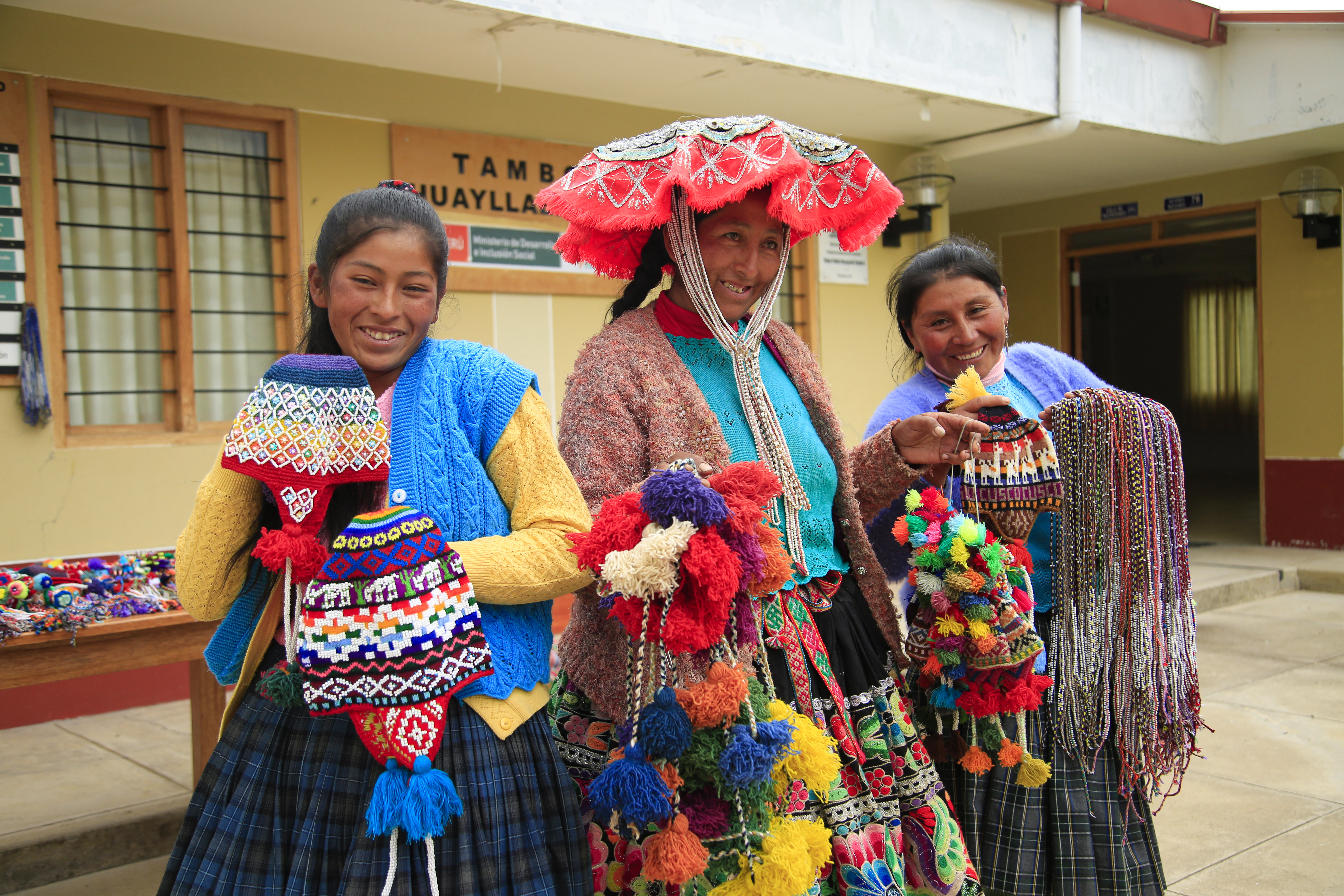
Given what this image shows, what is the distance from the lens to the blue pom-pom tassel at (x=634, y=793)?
163 centimetres

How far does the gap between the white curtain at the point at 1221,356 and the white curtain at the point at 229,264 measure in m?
19.3

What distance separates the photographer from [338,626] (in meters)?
1.56

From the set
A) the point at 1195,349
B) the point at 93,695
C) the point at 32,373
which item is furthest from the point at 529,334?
the point at 1195,349

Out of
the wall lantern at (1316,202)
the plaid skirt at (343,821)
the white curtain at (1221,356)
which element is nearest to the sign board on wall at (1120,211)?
the wall lantern at (1316,202)

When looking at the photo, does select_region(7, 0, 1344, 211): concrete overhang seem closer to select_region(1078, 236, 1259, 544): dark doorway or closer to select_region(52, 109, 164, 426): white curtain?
select_region(52, 109, 164, 426): white curtain

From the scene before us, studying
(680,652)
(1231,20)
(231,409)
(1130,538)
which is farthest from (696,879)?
(1231,20)

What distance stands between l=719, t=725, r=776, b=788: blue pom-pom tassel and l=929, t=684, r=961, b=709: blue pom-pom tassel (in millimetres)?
907

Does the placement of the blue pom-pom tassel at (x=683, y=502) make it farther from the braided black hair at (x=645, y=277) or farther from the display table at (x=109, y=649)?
the display table at (x=109, y=649)

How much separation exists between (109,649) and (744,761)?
8.15ft

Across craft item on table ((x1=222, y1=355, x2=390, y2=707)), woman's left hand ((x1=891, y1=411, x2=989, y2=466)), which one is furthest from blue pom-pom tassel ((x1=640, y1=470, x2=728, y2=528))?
woman's left hand ((x1=891, y1=411, x2=989, y2=466))

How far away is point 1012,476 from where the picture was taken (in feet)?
8.34

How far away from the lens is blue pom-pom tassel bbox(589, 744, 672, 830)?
1.63 metres

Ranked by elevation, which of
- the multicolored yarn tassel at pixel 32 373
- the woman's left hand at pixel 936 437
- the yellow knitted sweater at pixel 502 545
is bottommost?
the yellow knitted sweater at pixel 502 545

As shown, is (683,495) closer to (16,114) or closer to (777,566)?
(777,566)
